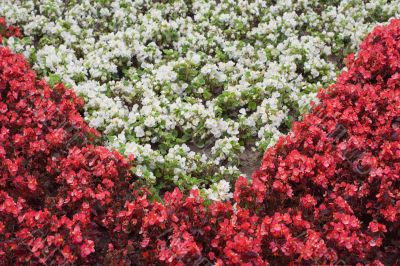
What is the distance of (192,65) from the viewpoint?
5.67 meters

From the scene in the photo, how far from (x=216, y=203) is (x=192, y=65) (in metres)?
2.14

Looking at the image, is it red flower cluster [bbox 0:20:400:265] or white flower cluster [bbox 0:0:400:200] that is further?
white flower cluster [bbox 0:0:400:200]

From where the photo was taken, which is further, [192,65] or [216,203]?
[192,65]

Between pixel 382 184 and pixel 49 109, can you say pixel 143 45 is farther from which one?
pixel 382 184

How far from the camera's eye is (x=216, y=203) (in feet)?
12.7

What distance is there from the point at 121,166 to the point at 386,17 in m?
4.01

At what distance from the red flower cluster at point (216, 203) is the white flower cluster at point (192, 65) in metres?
0.46

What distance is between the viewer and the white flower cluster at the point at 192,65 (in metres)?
4.88

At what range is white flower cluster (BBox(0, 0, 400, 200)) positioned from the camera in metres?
4.88

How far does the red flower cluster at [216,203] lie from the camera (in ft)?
11.7

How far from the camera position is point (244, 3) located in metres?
6.59

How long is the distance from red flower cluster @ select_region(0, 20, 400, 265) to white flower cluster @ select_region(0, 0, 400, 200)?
46 cm

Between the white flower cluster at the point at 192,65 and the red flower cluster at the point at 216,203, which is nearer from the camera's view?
the red flower cluster at the point at 216,203

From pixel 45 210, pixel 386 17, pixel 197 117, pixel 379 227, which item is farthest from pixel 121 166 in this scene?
pixel 386 17
